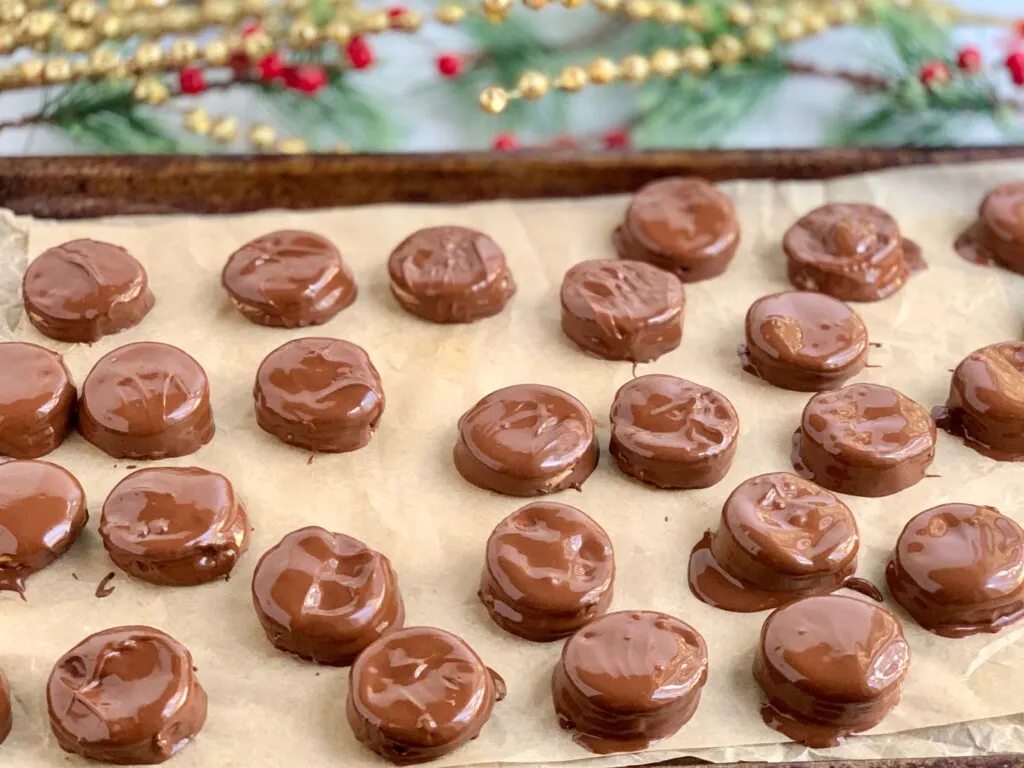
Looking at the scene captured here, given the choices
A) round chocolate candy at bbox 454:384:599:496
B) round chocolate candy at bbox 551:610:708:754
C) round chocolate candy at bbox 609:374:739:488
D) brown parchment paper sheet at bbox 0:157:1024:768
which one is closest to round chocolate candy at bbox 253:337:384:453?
brown parchment paper sheet at bbox 0:157:1024:768

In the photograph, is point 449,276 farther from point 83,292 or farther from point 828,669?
point 828,669

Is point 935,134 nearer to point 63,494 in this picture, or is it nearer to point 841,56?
point 841,56

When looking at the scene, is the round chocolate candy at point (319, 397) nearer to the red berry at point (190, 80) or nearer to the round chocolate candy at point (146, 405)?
the round chocolate candy at point (146, 405)

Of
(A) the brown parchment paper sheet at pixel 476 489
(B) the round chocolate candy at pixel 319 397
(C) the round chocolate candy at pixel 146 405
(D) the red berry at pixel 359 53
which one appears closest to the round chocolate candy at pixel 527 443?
(A) the brown parchment paper sheet at pixel 476 489

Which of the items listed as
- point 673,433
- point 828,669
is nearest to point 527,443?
point 673,433

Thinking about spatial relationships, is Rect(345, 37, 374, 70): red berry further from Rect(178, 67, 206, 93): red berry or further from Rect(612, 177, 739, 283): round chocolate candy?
Rect(612, 177, 739, 283): round chocolate candy
